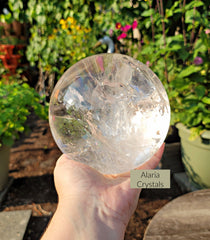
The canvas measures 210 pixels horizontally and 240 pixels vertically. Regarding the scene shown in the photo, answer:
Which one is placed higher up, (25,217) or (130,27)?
(130,27)

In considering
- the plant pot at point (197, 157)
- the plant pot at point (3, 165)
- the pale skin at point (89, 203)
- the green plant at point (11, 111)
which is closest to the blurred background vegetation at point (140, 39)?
the plant pot at point (197, 157)

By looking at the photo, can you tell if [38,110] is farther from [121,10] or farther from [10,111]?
[121,10]

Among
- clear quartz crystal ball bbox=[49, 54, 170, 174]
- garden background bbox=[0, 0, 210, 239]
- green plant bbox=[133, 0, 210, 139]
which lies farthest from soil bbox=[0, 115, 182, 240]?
clear quartz crystal ball bbox=[49, 54, 170, 174]

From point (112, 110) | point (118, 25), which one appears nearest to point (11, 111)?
point (112, 110)

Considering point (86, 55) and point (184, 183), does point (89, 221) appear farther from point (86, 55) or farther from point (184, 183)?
point (86, 55)

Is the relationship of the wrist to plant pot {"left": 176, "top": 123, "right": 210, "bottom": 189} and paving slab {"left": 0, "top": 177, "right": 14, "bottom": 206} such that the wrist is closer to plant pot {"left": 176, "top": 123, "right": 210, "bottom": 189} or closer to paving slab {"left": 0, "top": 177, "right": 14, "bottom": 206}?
plant pot {"left": 176, "top": 123, "right": 210, "bottom": 189}

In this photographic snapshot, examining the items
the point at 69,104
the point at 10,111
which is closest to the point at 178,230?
the point at 69,104

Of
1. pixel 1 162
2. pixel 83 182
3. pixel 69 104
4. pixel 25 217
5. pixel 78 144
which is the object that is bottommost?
pixel 25 217

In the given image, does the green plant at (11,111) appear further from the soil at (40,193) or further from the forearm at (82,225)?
the forearm at (82,225)
